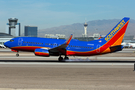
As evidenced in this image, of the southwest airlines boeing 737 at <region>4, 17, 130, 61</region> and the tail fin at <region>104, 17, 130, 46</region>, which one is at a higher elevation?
the tail fin at <region>104, 17, 130, 46</region>

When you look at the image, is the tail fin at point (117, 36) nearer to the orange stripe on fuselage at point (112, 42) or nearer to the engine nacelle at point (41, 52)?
the orange stripe on fuselage at point (112, 42)

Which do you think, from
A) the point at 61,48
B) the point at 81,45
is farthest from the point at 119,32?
the point at 61,48

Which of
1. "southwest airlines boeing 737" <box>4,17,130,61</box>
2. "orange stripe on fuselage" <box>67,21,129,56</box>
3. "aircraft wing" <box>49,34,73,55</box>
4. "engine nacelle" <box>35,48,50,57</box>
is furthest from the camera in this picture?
"orange stripe on fuselage" <box>67,21,129,56</box>

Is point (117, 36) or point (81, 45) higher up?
point (117, 36)

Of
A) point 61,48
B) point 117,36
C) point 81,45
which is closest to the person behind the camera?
point 61,48

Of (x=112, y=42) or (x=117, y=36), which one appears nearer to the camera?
(x=117, y=36)

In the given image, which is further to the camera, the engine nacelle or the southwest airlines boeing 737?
the southwest airlines boeing 737

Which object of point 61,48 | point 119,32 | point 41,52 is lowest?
point 41,52

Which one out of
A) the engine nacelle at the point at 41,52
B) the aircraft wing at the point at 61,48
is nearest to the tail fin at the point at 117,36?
the aircraft wing at the point at 61,48

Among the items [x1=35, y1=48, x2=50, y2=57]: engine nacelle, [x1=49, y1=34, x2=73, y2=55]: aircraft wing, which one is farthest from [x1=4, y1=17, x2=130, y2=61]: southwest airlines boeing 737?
[x1=35, y1=48, x2=50, y2=57]: engine nacelle

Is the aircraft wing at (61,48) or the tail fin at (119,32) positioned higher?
the tail fin at (119,32)

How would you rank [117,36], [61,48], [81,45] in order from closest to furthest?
[61,48], [117,36], [81,45]

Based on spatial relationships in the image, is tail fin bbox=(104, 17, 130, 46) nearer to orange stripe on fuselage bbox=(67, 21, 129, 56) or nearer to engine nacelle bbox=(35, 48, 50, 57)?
orange stripe on fuselage bbox=(67, 21, 129, 56)

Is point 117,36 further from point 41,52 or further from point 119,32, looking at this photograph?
point 41,52
